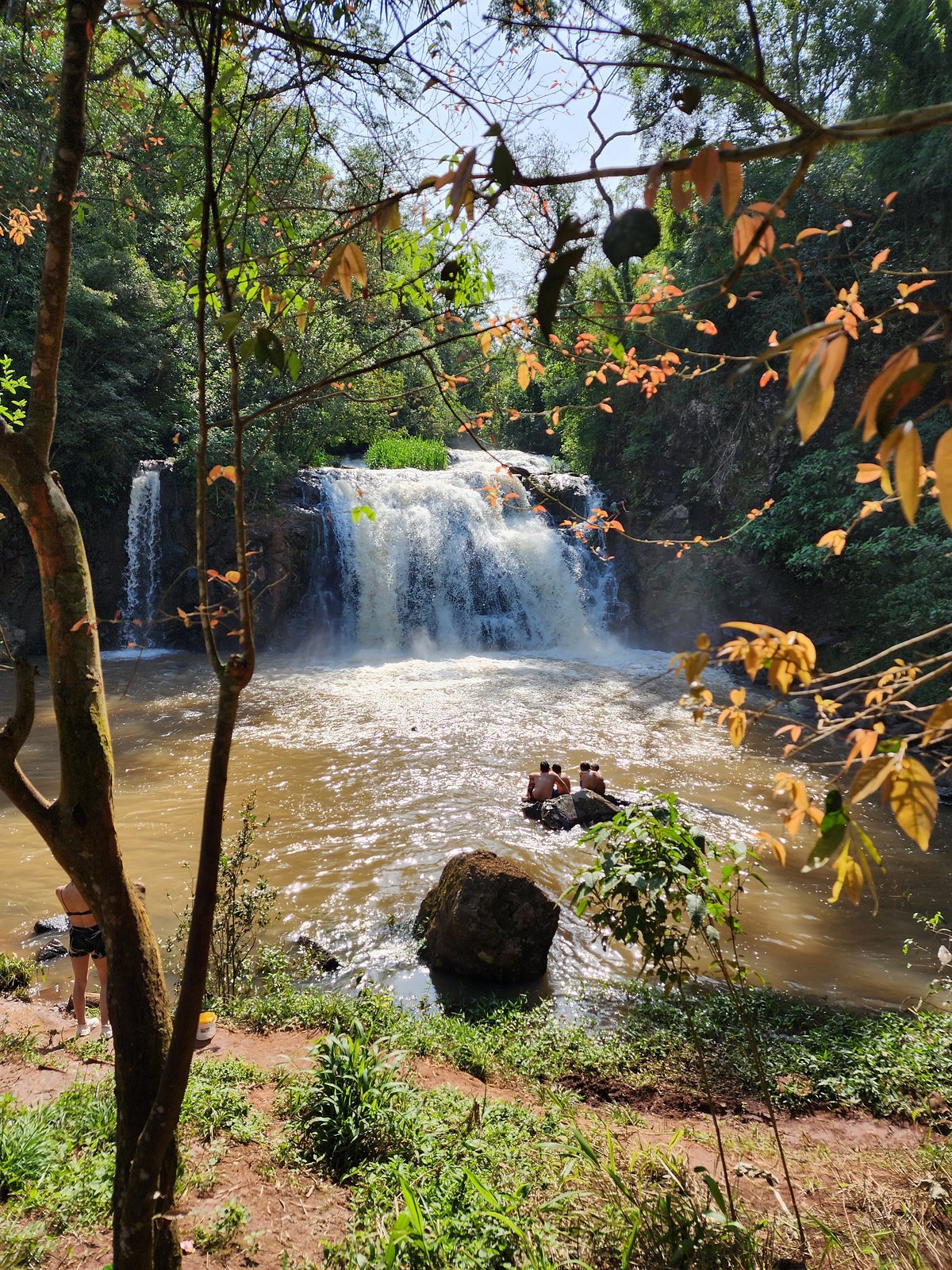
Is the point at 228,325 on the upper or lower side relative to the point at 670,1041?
upper

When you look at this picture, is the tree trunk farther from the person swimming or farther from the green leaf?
the person swimming

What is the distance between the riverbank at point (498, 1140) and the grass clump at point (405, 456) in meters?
18.1

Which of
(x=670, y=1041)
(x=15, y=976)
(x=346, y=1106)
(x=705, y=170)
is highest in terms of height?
(x=705, y=170)

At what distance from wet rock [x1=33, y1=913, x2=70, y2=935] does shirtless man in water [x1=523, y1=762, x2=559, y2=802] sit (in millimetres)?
4668

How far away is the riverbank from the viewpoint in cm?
250

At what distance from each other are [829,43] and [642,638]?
42.1ft

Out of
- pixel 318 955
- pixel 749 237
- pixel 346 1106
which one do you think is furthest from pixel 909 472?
pixel 318 955

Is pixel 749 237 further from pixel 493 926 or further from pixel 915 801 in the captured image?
pixel 493 926

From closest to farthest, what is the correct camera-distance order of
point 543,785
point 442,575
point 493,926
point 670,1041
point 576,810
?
point 670,1041 → point 493,926 → point 576,810 → point 543,785 → point 442,575

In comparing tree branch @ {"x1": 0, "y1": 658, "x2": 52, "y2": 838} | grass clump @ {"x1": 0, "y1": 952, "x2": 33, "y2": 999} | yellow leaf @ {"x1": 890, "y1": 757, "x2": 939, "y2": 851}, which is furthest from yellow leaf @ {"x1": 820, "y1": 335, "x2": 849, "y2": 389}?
grass clump @ {"x1": 0, "y1": 952, "x2": 33, "y2": 999}

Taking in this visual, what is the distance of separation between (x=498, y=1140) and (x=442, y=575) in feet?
46.8

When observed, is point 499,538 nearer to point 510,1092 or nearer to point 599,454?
point 599,454

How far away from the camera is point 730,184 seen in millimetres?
1204

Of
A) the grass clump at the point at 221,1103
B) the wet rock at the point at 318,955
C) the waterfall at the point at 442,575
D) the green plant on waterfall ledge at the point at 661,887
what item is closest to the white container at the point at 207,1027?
the grass clump at the point at 221,1103
